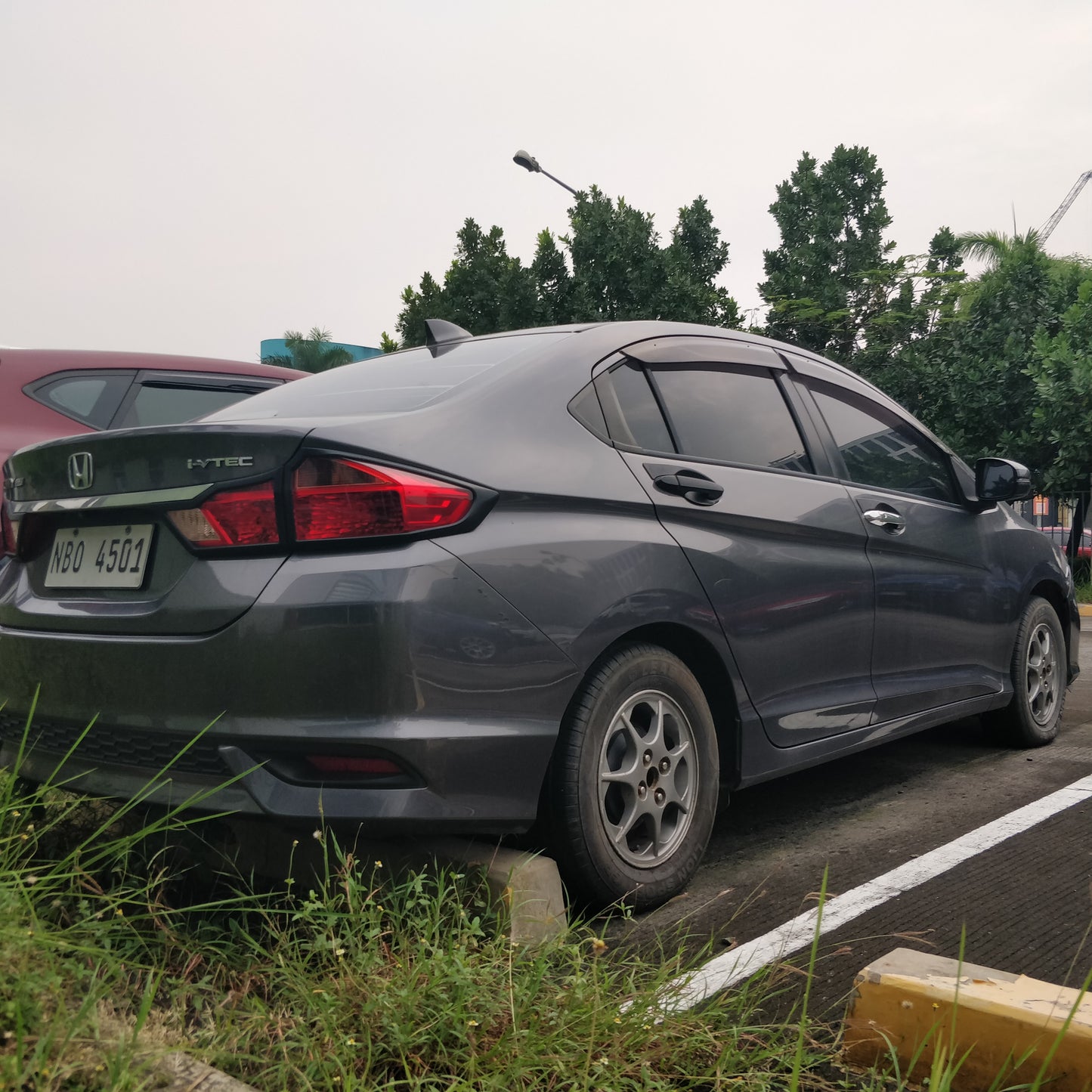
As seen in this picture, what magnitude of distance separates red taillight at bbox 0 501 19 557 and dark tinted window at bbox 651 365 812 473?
175 centimetres

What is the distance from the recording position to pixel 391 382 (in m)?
3.12

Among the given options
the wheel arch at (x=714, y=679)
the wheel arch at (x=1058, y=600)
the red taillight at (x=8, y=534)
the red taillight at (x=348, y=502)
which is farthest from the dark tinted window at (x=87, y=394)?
the wheel arch at (x=1058, y=600)

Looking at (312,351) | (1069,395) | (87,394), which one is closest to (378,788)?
(87,394)

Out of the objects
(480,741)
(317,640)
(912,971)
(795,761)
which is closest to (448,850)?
(480,741)

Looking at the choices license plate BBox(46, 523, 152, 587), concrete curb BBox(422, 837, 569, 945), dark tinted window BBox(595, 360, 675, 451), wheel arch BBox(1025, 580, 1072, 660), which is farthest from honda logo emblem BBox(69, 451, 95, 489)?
wheel arch BBox(1025, 580, 1072, 660)

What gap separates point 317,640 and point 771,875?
5.22ft

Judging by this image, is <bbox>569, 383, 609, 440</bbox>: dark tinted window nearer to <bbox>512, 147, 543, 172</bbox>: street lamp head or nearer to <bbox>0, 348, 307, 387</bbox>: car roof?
<bbox>0, 348, 307, 387</bbox>: car roof

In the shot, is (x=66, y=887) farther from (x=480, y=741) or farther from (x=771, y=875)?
(x=771, y=875)

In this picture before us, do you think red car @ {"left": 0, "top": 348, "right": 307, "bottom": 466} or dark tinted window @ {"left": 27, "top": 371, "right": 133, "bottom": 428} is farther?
dark tinted window @ {"left": 27, "top": 371, "right": 133, "bottom": 428}

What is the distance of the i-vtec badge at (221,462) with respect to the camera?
243cm

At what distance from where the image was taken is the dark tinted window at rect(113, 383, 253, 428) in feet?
17.1

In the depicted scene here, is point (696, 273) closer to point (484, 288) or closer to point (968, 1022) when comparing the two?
point (484, 288)

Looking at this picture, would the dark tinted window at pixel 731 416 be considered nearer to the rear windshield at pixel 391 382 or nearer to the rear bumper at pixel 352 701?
the rear windshield at pixel 391 382

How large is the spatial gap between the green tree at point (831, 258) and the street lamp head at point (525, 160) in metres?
6.22
